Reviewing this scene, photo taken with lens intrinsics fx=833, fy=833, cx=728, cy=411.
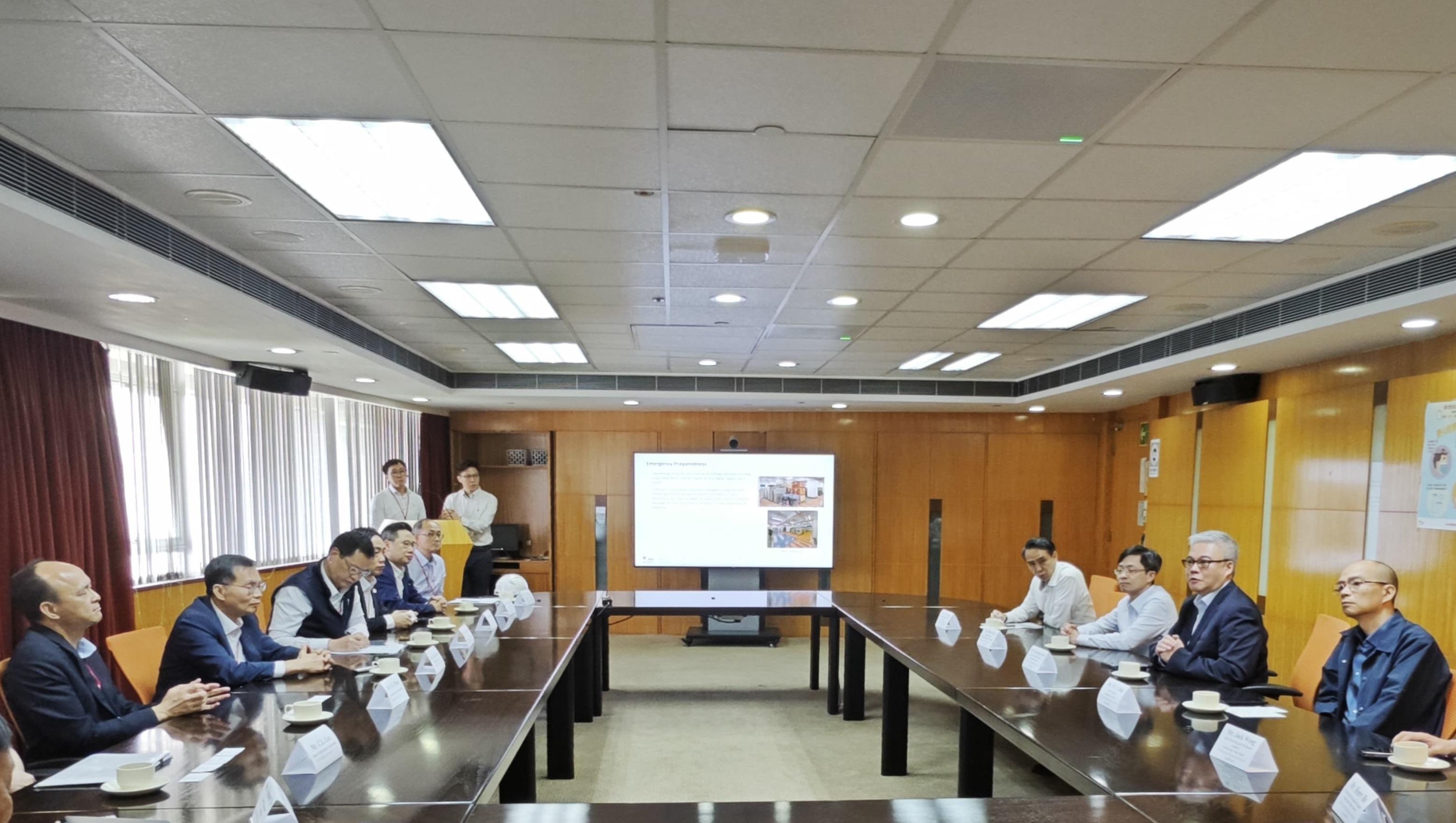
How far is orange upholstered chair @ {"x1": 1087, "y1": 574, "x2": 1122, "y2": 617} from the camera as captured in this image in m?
5.23

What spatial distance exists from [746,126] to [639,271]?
1.69 m

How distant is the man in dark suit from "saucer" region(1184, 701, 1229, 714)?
3.29 metres

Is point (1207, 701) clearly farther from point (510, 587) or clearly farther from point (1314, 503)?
point (510, 587)

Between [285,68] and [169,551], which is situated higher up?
[285,68]

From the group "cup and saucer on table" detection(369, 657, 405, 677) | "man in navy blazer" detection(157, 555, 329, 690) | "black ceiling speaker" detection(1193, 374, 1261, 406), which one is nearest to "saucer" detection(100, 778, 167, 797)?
"man in navy blazer" detection(157, 555, 329, 690)

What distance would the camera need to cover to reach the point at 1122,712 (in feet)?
9.29

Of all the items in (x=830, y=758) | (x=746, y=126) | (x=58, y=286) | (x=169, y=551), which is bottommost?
(x=830, y=758)

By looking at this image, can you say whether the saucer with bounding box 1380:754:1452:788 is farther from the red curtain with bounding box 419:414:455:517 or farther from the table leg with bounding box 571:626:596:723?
the red curtain with bounding box 419:414:455:517

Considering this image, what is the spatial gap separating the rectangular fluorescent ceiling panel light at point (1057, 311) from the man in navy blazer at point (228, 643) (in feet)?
12.3

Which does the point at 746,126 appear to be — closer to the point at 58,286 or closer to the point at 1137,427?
the point at 58,286

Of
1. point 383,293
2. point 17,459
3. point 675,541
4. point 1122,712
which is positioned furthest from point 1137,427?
point 17,459

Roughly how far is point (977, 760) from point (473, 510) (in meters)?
5.92

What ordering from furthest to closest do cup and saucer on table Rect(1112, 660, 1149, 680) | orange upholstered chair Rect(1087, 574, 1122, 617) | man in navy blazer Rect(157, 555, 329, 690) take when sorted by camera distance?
orange upholstered chair Rect(1087, 574, 1122, 617) < cup and saucer on table Rect(1112, 660, 1149, 680) < man in navy blazer Rect(157, 555, 329, 690)

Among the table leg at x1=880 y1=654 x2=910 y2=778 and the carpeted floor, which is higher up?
the table leg at x1=880 y1=654 x2=910 y2=778
